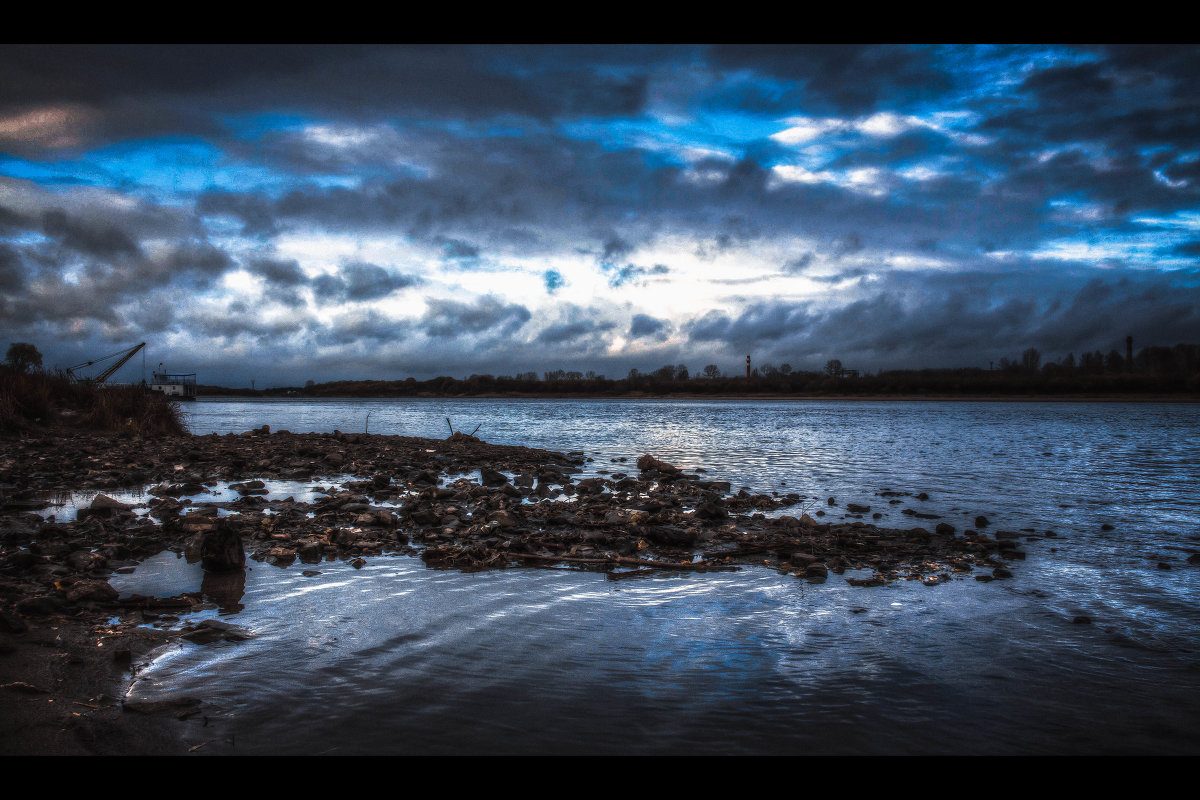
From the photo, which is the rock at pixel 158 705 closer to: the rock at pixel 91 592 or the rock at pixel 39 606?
the rock at pixel 39 606

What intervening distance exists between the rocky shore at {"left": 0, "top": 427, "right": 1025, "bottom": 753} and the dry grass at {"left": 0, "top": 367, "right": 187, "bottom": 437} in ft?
16.1

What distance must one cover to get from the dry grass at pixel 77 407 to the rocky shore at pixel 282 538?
492 cm

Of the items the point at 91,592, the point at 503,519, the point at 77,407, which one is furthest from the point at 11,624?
the point at 77,407

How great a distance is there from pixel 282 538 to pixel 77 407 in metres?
23.5

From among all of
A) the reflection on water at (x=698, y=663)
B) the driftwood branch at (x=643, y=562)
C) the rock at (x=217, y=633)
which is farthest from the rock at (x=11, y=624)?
the driftwood branch at (x=643, y=562)

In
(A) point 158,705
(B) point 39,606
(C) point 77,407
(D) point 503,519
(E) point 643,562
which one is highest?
(C) point 77,407

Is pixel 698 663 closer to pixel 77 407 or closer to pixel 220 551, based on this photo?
pixel 220 551

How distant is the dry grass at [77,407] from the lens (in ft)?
65.5

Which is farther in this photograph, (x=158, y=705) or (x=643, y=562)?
(x=643, y=562)

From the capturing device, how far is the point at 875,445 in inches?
1080

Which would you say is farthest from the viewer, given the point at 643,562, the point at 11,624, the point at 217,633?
the point at 643,562

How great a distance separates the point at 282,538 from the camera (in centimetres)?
792

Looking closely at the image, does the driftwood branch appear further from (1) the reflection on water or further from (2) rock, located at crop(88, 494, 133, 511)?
(2) rock, located at crop(88, 494, 133, 511)
